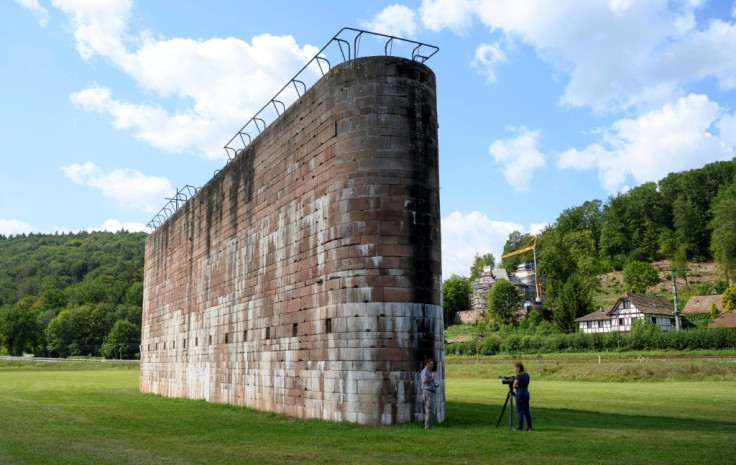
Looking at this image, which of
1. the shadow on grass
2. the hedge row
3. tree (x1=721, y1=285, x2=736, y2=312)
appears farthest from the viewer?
tree (x1=721, y1=285, x2=736, y2=312)

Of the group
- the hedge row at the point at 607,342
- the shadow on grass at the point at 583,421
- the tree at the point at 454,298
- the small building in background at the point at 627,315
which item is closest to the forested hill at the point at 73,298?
the tree at the point at 454,298

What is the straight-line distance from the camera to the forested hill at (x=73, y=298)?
116 metres

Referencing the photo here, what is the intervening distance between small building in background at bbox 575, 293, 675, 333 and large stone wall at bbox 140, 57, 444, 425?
62.9 meters

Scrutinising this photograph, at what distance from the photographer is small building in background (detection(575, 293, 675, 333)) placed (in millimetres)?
77438

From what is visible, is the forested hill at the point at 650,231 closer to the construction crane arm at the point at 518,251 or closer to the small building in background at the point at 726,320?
the construction crane arm at the point at 518,251

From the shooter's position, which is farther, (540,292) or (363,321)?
(540,292)

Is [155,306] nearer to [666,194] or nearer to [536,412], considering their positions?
[536,412]

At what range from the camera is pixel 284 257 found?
19.3 m

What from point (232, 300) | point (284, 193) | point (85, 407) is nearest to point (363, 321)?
point (284, 193)

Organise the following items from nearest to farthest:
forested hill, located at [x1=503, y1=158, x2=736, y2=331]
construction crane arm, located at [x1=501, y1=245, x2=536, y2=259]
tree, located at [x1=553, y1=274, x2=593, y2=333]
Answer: tree, located at [x1=553, y1=274, x2=593, y2=333], forested hill, located at [x1=503, y1=158, x2=736, y2=331], construction crane arm, located at [x1=501, y1=245, x2=536, y2=259]

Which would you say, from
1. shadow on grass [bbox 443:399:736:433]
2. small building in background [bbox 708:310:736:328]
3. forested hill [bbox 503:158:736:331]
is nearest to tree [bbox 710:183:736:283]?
forested hill [bbox 503:158:736:331]

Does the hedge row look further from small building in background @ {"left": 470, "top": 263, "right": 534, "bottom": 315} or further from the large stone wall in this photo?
small building in background @ {"left": 470, "top": 263, "right": 534, "bottom": 315}

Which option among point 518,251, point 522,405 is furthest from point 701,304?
point 522,405

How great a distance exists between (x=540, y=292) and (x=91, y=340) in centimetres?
8924
